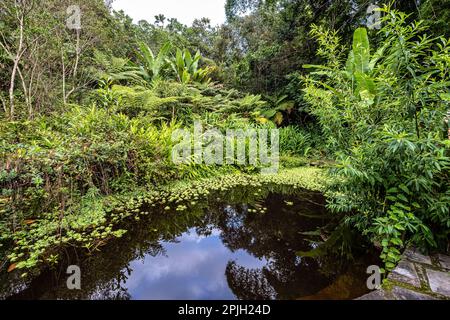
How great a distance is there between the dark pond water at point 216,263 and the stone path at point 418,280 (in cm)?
26

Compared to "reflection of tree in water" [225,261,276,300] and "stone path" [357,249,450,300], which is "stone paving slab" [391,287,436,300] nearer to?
"stone path" [357,249,450,300]

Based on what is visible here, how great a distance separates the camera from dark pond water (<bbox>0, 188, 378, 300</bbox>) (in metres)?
1.72

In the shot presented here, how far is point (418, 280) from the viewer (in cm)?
146

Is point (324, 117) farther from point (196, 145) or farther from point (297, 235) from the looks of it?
point (196, 145)

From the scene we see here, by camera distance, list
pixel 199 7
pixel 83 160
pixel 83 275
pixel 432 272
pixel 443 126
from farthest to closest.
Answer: pixel 199 7
pixel 83 160
pixel 83 275
pixel 443 126
pixel 432 272

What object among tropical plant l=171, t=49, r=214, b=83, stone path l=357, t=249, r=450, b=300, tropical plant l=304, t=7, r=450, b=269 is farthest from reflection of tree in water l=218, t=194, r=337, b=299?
tropical plant l=171, t=49, r=214, b=83

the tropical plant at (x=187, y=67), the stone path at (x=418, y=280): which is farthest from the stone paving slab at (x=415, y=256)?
the tropical plant at (x=187, y=67)

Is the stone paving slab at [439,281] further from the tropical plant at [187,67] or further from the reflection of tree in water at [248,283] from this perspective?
the tropical plant at [187,67]

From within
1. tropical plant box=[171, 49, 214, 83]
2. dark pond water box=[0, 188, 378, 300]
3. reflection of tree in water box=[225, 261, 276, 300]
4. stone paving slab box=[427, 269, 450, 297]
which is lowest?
reflection of tree in water box=[225, 261, 276, 300]

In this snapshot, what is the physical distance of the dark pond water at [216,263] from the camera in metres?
1.72

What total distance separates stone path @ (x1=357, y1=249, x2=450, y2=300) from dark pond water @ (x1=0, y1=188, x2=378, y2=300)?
26cm
